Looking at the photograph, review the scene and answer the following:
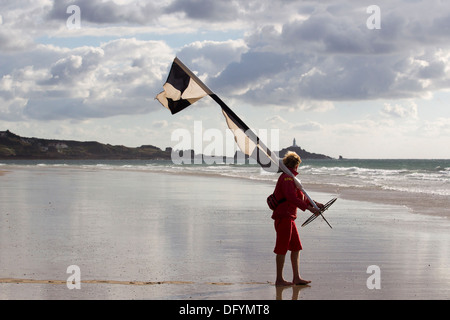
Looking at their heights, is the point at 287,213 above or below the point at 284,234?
above

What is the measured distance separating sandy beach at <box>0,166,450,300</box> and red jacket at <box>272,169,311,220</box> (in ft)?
2.89

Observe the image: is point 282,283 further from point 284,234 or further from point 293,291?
point 284,234

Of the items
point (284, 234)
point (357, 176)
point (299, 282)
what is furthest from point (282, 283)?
point (357, 176)

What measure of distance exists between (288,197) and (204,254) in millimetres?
2443

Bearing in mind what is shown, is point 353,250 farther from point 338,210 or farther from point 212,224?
point 338,210

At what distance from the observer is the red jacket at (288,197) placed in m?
6.88

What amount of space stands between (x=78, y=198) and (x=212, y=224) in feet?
25.5

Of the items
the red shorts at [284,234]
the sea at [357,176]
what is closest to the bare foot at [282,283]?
the red shorts at [284,234]

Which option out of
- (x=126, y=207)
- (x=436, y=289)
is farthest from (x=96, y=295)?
(x=126, y=207)

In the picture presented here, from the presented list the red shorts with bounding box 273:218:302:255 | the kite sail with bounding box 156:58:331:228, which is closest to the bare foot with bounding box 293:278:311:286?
the red shorts with bounding box 273:218:302:255

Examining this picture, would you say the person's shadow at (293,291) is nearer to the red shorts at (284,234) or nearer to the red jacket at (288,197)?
the red shorts at (284,234)

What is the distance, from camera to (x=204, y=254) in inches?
349

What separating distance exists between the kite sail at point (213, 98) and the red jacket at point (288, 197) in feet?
0.21
